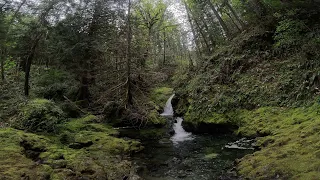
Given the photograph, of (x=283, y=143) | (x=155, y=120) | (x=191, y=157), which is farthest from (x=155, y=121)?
(x=283, y=143)

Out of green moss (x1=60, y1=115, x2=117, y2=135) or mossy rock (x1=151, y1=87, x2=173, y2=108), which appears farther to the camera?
mossy rock (x1=151, y1=87, x2=173, y2=108)

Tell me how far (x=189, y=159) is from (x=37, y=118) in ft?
23.0

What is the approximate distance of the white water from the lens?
12.9 m

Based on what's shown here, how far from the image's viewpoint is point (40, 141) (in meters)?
8.67

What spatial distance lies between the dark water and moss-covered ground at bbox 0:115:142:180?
2.50ft

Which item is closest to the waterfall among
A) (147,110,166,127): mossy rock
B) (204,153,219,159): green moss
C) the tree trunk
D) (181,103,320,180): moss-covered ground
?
(147,110,166,127): mossy rock

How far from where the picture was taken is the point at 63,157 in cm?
781

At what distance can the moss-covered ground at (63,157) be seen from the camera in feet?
20.9

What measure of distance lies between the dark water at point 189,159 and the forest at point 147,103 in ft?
0.14

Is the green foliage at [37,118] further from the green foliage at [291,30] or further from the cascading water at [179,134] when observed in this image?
the green foliage at [291,30]

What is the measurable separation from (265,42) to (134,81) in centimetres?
830

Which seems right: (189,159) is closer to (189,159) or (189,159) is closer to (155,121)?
(189,159)

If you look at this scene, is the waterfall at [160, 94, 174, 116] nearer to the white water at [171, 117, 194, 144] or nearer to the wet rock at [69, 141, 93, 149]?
the white water at [171, 117, 194, 144]

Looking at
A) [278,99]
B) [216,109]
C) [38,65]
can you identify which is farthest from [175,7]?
[278,99]
